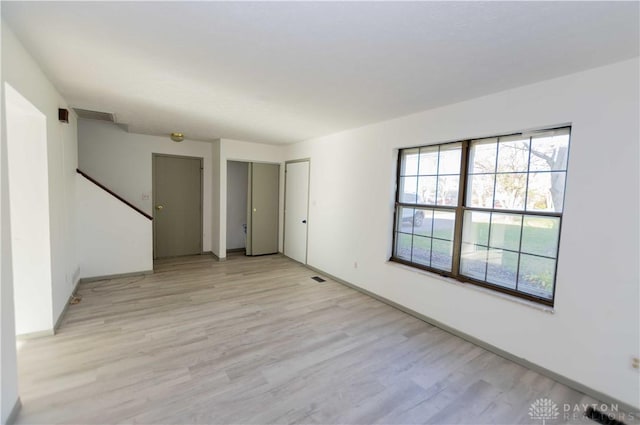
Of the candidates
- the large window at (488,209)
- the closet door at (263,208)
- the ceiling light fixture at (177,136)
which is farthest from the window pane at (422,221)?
the ceiling light fixture at (177,136)

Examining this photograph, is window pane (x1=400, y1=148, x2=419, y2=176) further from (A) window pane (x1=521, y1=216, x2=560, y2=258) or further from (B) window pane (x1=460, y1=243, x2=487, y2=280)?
(A) window pane (x1=521, y1=216, x2=560, y2=258)

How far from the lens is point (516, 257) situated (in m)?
2.70

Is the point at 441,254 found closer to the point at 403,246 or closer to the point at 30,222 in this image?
the point at 403,246

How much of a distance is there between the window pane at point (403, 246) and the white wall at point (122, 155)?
4435 millimetres

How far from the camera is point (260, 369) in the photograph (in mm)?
2363

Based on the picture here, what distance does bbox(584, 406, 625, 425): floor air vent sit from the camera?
6.27 ft

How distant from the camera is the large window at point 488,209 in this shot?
2.50m

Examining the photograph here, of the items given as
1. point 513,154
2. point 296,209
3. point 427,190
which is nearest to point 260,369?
point 427,190

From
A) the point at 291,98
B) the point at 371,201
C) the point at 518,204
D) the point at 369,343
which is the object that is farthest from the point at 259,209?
the point at 518,204

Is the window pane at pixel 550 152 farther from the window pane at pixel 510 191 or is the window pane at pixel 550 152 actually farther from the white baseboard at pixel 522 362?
the white baseboard at pixel 522 362

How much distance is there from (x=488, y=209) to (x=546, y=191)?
0.50m

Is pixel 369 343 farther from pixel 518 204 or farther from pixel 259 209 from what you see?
pixel 259 209

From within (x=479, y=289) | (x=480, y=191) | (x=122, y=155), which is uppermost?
(x=122, y=155)

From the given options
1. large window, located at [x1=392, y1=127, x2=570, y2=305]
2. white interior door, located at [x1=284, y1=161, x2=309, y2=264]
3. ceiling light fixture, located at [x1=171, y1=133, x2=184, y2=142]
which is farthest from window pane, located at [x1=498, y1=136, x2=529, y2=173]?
ceiling light fixture, located at [x1=171, y1=133, x2=184, y2=142]
